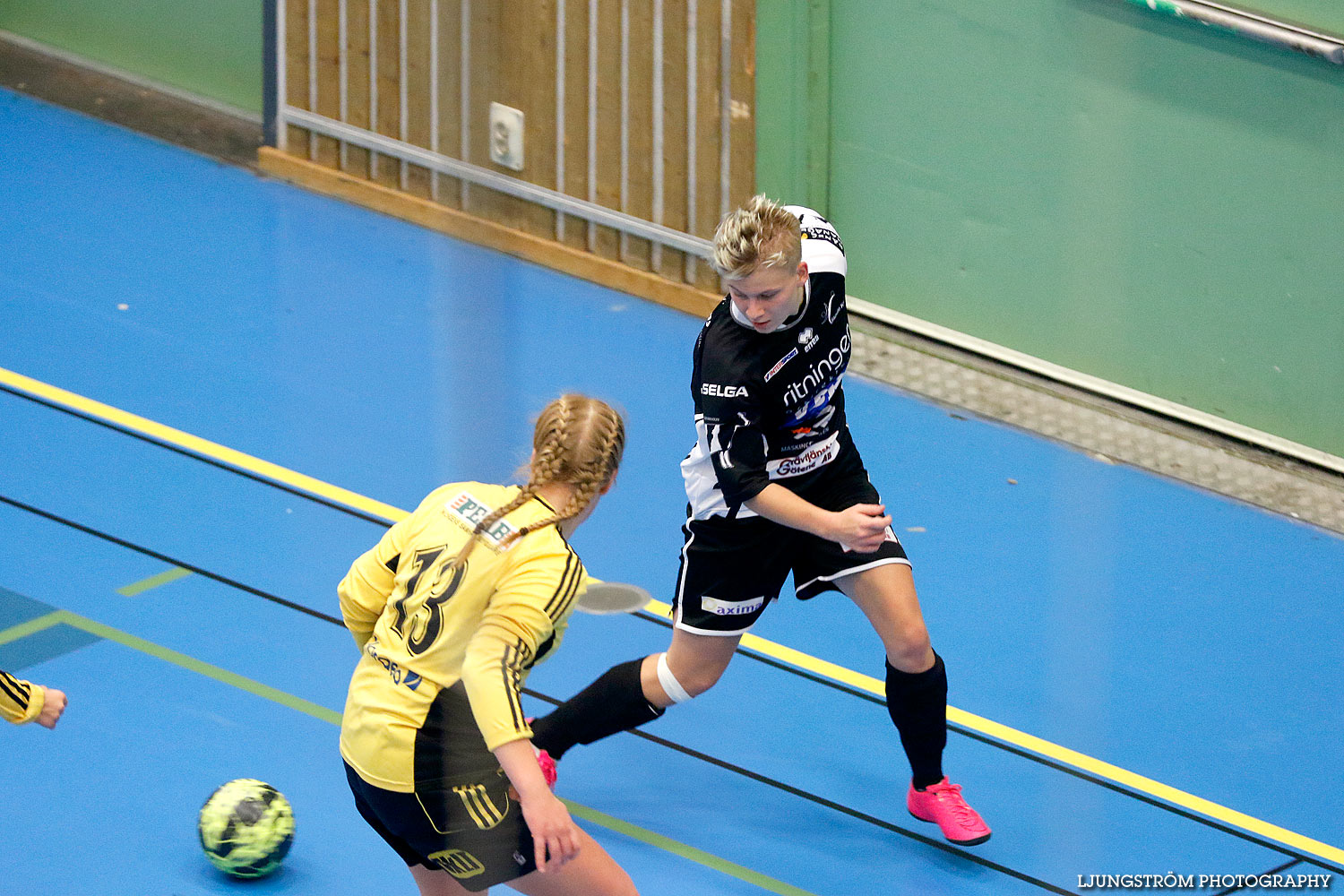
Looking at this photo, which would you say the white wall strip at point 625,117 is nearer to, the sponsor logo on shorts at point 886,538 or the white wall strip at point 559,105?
the white wall strip at point 559,105

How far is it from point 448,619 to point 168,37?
668 centimetres

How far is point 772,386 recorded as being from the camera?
405 centimetres

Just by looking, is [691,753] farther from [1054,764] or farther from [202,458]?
[202,458]

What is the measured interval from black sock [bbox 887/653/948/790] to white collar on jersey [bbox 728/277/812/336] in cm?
88

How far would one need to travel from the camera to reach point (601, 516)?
5977 millimetres

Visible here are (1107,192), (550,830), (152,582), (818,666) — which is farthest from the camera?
(1107,192)

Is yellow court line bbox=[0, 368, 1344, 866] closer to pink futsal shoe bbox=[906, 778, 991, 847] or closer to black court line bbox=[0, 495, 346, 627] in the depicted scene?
pink futsal shoe bbox=[906, 778, 991, 847]

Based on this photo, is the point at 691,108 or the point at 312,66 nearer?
the point at 691,108

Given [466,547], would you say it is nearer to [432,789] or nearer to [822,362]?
[432,789]

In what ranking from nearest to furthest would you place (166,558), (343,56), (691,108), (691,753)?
(691,753) → (166,558) → (691,108) → (343,56)

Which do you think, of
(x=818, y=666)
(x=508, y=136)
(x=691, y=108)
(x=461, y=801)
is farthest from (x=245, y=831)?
(x=508, y=136)

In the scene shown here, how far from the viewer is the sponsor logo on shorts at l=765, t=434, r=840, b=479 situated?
4.20m

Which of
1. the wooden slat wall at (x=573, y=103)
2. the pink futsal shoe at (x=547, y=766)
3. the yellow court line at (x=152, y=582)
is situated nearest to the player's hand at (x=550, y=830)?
the pink futsal shoe at (x=547, y=766)

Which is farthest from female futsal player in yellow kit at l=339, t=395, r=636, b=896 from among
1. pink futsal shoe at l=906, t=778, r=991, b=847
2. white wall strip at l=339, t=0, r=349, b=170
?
white wall strip at l=339, t=0, r=349, b=170
